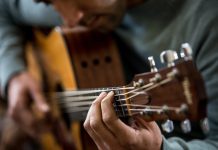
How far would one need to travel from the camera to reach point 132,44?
1.20m

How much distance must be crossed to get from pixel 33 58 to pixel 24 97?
18 cm

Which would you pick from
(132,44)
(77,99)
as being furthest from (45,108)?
(132,44)

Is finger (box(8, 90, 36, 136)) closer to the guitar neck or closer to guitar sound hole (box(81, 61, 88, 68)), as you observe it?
the guitar neck

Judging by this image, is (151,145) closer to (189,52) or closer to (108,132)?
(108,132)

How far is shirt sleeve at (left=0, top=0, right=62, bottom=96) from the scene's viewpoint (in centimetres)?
142

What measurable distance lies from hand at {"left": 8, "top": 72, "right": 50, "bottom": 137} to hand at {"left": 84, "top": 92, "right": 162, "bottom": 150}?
62 centimetres

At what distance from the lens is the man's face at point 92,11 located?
110 centimetres

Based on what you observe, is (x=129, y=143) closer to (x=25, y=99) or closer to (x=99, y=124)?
(x=99, y=124)

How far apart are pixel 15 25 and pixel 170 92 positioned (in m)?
0.97

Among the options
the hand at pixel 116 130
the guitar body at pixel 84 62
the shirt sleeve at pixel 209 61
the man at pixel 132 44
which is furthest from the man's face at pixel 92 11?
the hand at pixel 116 130

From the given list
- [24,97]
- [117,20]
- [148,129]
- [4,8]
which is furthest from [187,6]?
[4,8]

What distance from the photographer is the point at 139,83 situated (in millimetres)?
777

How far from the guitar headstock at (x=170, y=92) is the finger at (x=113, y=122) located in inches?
1.1

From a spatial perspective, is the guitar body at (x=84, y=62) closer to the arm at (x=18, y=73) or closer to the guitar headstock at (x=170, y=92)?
the arm at (x=18, y=73)
